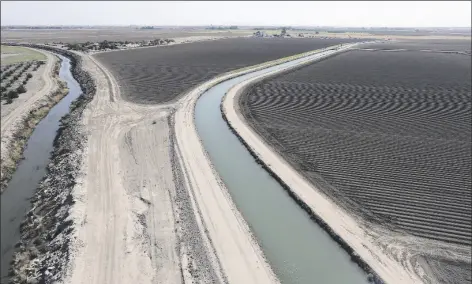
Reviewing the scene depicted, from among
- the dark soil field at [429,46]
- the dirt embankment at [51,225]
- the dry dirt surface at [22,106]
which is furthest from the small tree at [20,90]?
the dark soil field at [429,46]

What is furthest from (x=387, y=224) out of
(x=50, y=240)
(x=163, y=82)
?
(x=163, y=82)

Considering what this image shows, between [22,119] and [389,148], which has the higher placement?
[22,119]

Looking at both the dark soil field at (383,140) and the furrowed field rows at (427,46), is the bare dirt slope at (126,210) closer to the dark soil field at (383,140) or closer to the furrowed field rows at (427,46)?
the dark soil field at (383,140)

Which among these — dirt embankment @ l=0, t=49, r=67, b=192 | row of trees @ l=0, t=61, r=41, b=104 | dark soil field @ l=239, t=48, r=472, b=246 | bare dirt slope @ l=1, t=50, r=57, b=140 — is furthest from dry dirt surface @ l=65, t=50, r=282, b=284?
row of trees @ l=0, t=61, r=41, b=104

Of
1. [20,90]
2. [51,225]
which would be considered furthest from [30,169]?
[20,90]

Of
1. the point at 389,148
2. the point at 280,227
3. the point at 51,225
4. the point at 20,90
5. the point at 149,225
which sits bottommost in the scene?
the point at 280,227

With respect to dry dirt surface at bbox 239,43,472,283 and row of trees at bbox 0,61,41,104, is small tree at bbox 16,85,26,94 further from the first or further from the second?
dry dirt surface at bbox 239,43,472,283

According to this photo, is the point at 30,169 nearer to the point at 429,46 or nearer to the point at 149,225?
the point at 149,225
